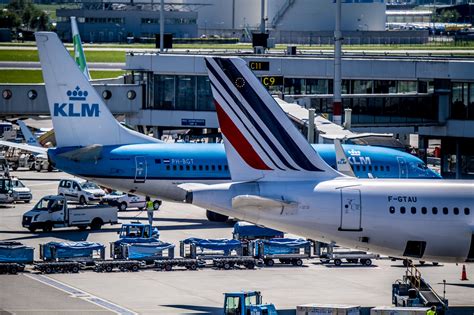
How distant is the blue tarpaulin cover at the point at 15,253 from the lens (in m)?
56.8

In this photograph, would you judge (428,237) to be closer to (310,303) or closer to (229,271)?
(310,303)

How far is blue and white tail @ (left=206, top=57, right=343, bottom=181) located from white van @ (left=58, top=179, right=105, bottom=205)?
3393 centimetres

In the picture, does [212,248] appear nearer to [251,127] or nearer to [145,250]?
[145,250]

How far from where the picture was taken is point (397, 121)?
85812mm

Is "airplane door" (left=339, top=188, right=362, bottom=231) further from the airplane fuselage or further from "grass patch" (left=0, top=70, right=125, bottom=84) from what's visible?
"grass patch" (left=0, top=70, right=125, bottom=84)

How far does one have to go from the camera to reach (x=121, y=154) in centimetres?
7081

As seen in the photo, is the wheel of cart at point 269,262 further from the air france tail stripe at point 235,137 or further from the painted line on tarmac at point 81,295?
the air france tail stripe at point 235,137

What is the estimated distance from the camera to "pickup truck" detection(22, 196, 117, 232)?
68875mm

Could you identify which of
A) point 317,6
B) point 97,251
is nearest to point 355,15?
point 317,6

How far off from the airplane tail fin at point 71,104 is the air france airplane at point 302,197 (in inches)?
798

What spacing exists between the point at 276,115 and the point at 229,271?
10.6m

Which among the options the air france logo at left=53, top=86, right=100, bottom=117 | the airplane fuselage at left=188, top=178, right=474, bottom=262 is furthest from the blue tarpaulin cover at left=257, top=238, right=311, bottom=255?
the air france logo at left=53, top=86, right=100, bottom=117

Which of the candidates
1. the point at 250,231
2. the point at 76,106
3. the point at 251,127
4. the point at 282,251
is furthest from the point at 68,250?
the point at 76,106

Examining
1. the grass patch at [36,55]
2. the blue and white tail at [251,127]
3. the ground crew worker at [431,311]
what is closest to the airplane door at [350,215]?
the blue and white tail at [251,127]
